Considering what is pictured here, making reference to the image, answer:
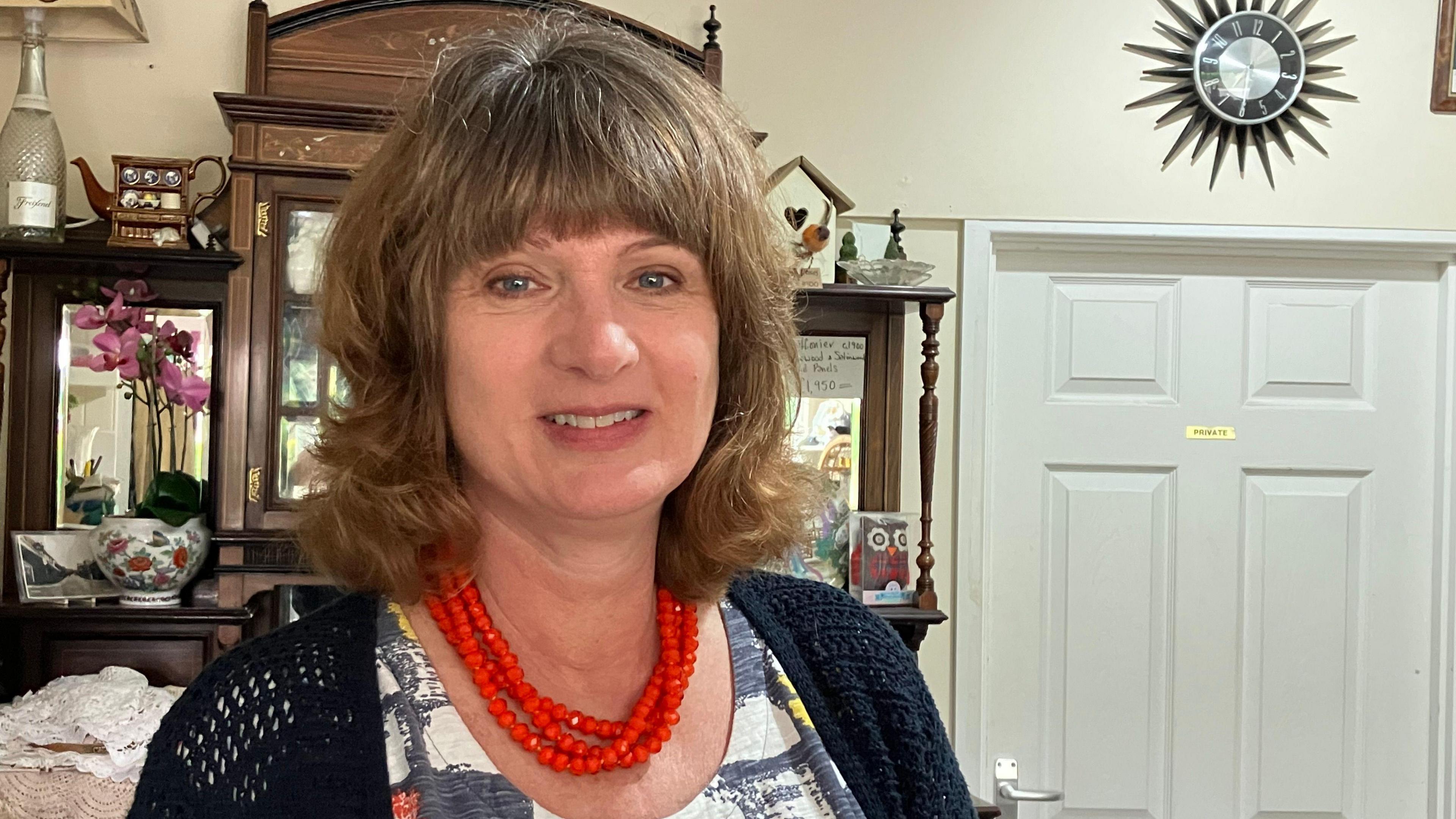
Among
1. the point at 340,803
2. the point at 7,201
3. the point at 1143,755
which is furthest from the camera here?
the point at 1143,755

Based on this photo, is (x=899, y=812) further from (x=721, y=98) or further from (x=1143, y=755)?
(x=1143, y=755)

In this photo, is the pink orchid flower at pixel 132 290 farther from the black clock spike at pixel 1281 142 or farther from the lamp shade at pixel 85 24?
the black clock spike at pixel 1281 142

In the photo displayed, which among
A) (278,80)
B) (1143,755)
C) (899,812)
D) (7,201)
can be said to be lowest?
(1143,755)

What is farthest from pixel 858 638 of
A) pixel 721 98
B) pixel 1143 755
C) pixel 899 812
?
pixel 1143 755

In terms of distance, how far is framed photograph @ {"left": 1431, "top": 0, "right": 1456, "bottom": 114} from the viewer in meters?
2.59

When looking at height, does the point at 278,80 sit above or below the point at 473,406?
above

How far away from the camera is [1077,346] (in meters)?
2.69

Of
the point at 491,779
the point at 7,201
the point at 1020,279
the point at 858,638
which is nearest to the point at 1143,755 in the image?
the point at 1020,279

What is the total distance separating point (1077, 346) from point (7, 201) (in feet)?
6.99

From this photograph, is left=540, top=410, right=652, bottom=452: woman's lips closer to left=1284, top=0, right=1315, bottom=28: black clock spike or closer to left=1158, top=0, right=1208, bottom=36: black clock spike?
left=1158, top=0, right=1208, bottom=36: black clock spike

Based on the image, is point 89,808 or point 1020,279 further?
point 1020,279

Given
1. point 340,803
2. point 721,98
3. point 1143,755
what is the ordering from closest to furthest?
point 340,803 → point 721,98 → point 1143,755

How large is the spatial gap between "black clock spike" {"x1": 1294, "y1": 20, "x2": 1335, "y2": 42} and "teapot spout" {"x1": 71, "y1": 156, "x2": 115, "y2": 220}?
2.41 m

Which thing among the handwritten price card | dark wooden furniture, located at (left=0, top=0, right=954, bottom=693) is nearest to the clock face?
the handwritten price card
